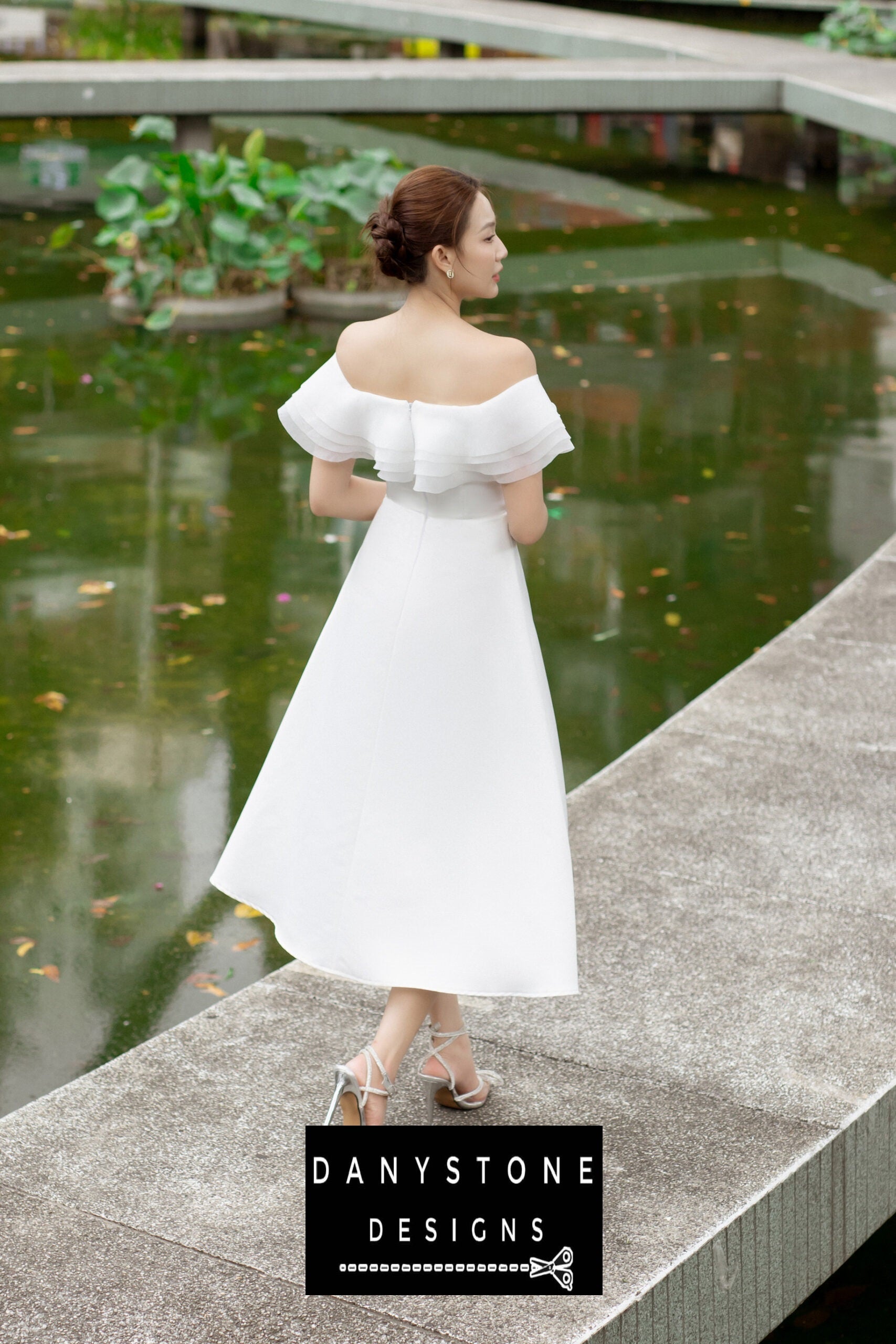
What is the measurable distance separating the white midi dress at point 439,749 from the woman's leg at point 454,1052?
0.22 meters

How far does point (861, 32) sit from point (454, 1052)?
18.3 m

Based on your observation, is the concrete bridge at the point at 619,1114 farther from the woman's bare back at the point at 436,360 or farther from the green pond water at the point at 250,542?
the woman's bare back at the point at 436,360

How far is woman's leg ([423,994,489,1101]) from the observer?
126 inches

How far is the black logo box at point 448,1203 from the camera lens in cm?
253

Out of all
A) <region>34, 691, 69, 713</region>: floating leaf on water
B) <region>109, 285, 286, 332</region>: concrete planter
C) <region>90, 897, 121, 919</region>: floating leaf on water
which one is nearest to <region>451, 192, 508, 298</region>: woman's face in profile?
<region>90, 897, 121, 919</region>: floating leaf on water

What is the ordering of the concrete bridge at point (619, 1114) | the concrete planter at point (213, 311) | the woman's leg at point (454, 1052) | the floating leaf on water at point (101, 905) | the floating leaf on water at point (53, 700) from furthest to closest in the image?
the concrete planter at point (213, 311)
the floating leaf on water at point (53, 700)
the floating leaf on water at point (101, 905)
the woman's leg at point (454, 1052)
the concrete bridge at point (619, 1114)

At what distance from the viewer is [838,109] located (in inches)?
583

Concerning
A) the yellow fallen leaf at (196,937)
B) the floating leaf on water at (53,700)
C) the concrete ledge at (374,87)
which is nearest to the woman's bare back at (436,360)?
the yellow fallen leaf at (196,937)

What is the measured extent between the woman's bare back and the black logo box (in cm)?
122

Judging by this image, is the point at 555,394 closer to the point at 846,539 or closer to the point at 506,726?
the point at 846,539

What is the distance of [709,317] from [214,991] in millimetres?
7968

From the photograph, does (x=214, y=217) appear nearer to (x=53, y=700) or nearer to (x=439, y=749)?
(x=53, y=700)

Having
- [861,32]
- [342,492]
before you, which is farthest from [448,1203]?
[861,32]

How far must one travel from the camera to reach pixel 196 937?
4.54m
